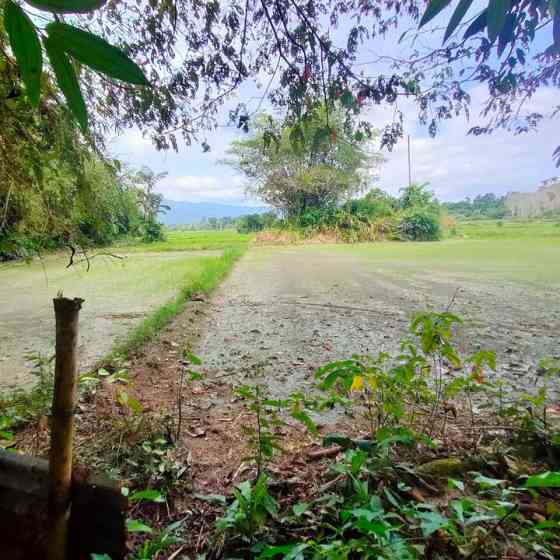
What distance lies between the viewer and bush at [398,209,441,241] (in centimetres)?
1195

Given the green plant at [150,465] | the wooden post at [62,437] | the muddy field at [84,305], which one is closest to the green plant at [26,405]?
the muddy field at [84,305]

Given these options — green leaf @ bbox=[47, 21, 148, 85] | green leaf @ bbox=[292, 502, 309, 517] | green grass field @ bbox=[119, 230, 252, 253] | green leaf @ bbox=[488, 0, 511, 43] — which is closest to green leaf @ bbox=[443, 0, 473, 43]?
green leaf @ bbox=[488, 0, 511, 43]

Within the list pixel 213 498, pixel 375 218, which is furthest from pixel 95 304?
pixel 375 218

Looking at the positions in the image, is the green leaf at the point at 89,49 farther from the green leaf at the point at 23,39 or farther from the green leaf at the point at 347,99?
the green leaf at the point at 347,99

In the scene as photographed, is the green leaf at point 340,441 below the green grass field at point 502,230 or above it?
below

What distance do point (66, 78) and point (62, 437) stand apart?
51 centimetres

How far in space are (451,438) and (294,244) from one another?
10397mm

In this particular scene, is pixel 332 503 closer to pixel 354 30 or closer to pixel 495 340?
→ pixel 495 340

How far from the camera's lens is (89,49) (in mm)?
281

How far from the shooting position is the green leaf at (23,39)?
0.26 metres

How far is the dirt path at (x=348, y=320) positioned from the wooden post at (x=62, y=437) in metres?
0.95

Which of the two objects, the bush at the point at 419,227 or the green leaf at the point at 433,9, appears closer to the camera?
the green leaf at the point at 433,9

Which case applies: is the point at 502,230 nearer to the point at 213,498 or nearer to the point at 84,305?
the point at 84,305

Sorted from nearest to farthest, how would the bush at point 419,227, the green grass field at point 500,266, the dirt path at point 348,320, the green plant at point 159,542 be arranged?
1. the green plant at point 159,542
2. the dirt path at point 348,320
3. the green grass field at point 500,266
4. the bush at point 419,227
